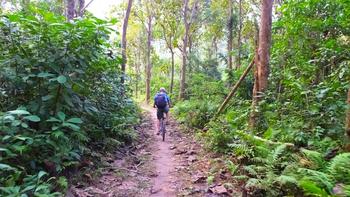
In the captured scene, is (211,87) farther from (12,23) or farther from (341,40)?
(12,23)

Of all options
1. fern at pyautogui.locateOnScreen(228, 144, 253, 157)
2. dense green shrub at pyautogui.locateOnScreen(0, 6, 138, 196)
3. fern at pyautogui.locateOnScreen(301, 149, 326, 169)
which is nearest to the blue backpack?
fern at pyautogui.locateOnScreen(228, 144, 253, 157)

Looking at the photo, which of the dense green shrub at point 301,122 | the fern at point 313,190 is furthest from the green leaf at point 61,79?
the fern at point 313,190

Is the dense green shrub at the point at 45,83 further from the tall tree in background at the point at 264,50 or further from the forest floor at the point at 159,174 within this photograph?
the tall tree in background at the point at 264,50

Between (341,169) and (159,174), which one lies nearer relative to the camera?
(341,169)

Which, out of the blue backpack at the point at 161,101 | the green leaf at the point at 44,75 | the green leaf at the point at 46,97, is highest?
the green leaf at the point at 44,75

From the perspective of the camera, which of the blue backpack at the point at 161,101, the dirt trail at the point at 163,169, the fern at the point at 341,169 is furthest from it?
the blue backpack at the point at 161,101

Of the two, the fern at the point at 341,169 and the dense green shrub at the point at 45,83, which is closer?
the fern at the point at 341,169

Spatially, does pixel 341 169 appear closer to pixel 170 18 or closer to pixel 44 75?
pixel 44 75

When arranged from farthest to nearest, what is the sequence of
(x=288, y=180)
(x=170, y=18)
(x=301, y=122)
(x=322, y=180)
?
(x=170, y=18)
(x=301, y=122)
(x=288, y=180)
(x=322, y=180)

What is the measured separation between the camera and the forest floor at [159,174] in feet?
18.1

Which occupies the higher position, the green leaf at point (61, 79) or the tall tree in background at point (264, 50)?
the tall tree in background at point (264, 50)

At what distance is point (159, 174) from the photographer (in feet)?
22.3

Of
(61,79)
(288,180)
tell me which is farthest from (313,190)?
(61,79)

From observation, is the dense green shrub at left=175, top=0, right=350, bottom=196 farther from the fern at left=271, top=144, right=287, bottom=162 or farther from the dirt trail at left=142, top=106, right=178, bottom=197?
the dirt trail at left=142, top=106, right=178, bottom=197
